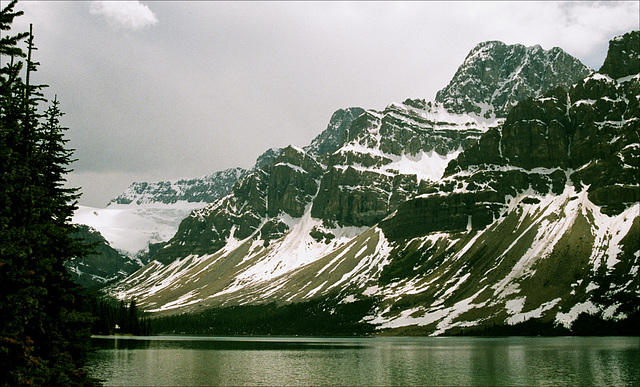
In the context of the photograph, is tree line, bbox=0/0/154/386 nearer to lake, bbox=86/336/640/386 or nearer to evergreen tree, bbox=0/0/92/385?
evergreen tree, bbox=0/0/92/385

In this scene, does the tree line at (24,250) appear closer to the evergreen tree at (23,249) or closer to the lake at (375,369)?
the evergreen tree at (23,249)

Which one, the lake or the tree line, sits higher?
the tree line

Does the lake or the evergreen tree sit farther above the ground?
the evergreen tree

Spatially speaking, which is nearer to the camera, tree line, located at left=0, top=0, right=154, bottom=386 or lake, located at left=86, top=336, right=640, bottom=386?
tree line, located at left=0, top=0, right=154, bottom=386

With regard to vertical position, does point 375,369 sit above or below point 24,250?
below

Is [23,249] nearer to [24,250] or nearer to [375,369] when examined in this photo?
[24,250]

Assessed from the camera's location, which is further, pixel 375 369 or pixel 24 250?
pixel 375 369

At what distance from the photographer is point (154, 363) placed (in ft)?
465

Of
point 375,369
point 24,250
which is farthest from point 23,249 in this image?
point 375,369

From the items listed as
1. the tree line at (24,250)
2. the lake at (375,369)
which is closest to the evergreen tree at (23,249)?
the tree line at (24,250)

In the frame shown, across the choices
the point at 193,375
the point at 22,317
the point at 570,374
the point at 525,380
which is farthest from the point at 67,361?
the point at 570,374

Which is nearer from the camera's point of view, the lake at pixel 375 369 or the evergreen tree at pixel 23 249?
the evergreen tree at pixel 23 249

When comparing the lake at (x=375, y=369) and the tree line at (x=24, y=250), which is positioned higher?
the tree line at (x=24, y=250)

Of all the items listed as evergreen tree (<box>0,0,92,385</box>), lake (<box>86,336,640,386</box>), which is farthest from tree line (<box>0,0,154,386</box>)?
lake (<box>86,336,640,386</box>)
